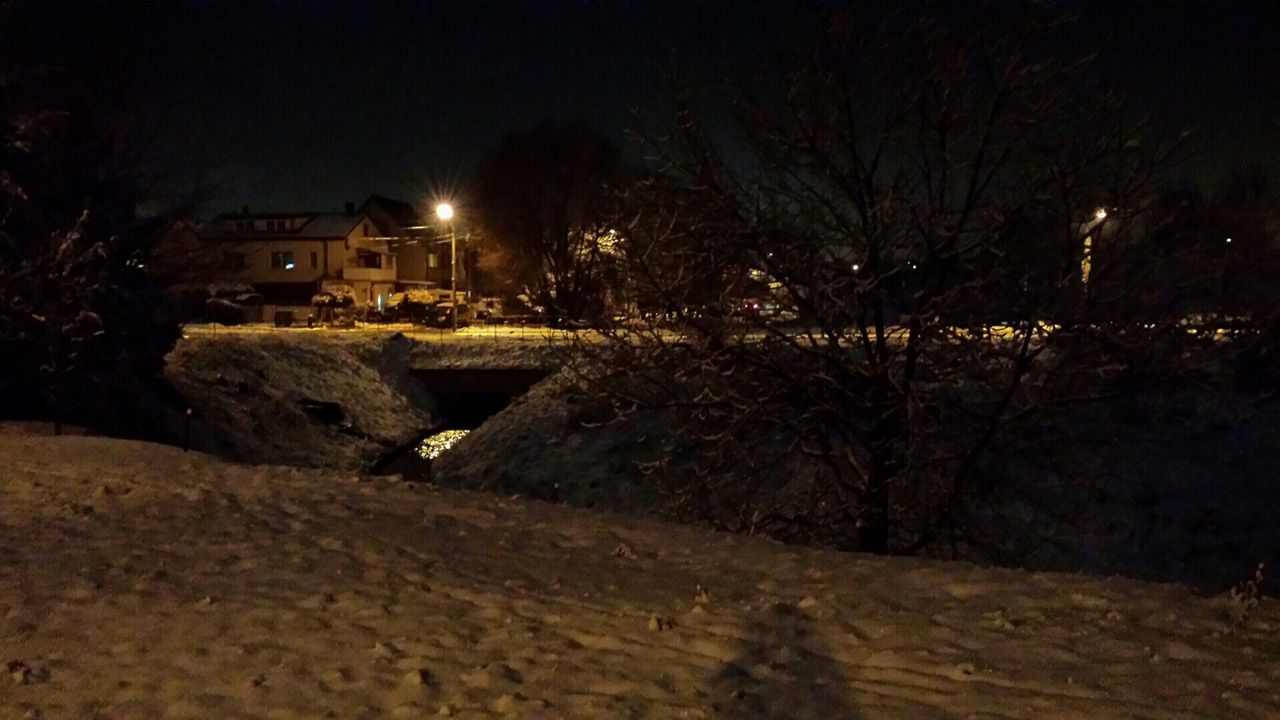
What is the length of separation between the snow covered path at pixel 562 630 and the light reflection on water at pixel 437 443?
854 inches

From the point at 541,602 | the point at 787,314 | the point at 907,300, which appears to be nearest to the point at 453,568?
the point at 541,602

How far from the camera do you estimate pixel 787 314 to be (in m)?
10.5

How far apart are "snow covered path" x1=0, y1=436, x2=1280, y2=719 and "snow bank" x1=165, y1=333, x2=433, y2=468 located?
19701mm

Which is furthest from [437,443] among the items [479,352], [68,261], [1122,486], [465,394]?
[1122,486]

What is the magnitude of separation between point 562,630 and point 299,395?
30208 mm

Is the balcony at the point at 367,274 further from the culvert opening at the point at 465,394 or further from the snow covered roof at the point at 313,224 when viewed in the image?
the culvert opening at the point at 465,394

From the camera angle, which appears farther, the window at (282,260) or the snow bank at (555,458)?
the window at (282,260)

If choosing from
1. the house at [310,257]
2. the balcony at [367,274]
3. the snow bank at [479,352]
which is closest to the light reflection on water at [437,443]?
the snow bank at [479,352]

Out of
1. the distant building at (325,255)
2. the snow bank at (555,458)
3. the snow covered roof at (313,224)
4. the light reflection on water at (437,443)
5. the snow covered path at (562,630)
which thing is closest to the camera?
the snow covered path at (562,630)

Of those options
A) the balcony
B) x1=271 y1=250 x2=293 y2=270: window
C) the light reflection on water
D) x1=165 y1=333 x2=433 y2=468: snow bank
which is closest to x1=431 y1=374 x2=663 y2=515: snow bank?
the light reflection on water

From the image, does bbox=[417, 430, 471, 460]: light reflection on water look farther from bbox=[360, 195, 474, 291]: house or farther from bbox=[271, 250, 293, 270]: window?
bbox=[271, 250, 293, 270]: window

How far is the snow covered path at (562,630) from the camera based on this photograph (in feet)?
16.9

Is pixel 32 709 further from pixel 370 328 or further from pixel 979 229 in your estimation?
pixel 370 328

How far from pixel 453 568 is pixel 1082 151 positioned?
22.3 ft
